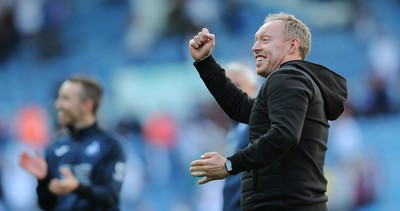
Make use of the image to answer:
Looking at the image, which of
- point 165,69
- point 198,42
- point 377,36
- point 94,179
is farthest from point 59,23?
point 198,42

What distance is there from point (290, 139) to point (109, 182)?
2606 millimetres

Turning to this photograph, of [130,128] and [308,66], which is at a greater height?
[130,128]

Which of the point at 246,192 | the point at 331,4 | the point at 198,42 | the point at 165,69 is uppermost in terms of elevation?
the point at 331,4

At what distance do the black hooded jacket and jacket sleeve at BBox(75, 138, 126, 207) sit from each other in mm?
2076

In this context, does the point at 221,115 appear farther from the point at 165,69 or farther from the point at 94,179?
the point at 94,179

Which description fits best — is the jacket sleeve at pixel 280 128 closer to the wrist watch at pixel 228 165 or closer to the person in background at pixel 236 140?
the wrist watch at pixel 228 165

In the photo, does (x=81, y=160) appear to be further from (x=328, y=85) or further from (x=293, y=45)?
(x=328, y=85)

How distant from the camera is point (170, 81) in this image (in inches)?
569

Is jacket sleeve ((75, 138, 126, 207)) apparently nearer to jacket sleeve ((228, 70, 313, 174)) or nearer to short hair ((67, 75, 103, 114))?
short hair ((67, 75, 103, 114))

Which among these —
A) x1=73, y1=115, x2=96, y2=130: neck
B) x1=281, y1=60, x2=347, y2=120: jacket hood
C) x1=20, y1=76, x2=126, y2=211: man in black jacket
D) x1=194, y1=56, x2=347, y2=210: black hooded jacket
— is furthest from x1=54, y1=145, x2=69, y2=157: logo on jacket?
x1=281, y1=60, x2=347, y2=120: jacket hood

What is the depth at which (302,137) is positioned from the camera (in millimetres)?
3760

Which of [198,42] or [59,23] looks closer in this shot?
[198,42]

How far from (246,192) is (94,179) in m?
2.38

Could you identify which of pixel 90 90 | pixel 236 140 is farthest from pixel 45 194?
pixel 236 140
